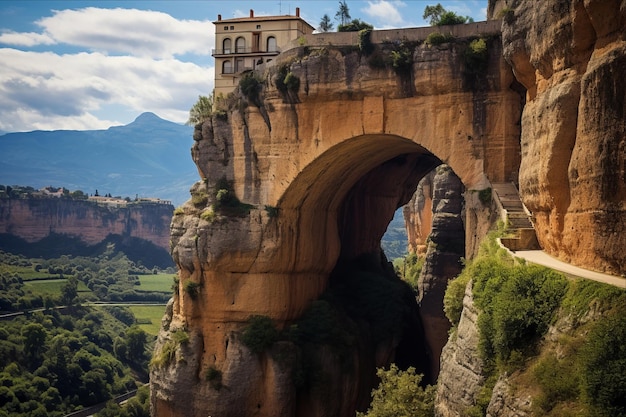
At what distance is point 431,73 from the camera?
107ft

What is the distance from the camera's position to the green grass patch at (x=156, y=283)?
5078 inches

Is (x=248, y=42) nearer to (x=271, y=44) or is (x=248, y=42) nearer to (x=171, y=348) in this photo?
(x=271, y=44)

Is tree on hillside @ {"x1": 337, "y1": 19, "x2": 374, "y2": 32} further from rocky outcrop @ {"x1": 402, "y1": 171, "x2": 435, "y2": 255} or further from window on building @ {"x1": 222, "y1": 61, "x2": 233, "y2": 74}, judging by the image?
rocky outcrop @ {"x1": 402, "y1": 171, "x2": 435, "y2": 255}

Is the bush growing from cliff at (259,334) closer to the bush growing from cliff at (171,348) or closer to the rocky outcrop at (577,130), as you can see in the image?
the bush growing from cliff at (171,348)

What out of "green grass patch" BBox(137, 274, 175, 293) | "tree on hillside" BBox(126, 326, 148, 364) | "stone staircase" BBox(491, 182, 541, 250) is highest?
"stone staircase" BBox(491, 182, 541, 250)

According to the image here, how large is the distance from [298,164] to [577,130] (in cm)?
1698

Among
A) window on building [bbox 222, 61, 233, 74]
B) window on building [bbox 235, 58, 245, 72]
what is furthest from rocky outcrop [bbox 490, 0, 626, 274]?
window on building [bbox 222, 61, 233, 74]

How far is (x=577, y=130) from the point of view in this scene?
1984cm

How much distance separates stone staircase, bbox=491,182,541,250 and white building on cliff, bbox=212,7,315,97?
601 inches

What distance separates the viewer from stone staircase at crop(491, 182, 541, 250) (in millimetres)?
25016

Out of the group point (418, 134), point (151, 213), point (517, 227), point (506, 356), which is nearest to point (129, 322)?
point (151, 213)

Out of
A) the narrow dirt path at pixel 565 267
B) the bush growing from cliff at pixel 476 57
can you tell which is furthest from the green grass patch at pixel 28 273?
the narrow dirt path at pixel 565 267

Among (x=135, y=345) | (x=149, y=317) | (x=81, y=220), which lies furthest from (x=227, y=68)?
(x=81, y=220)

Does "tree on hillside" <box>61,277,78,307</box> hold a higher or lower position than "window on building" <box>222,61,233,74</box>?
lower
